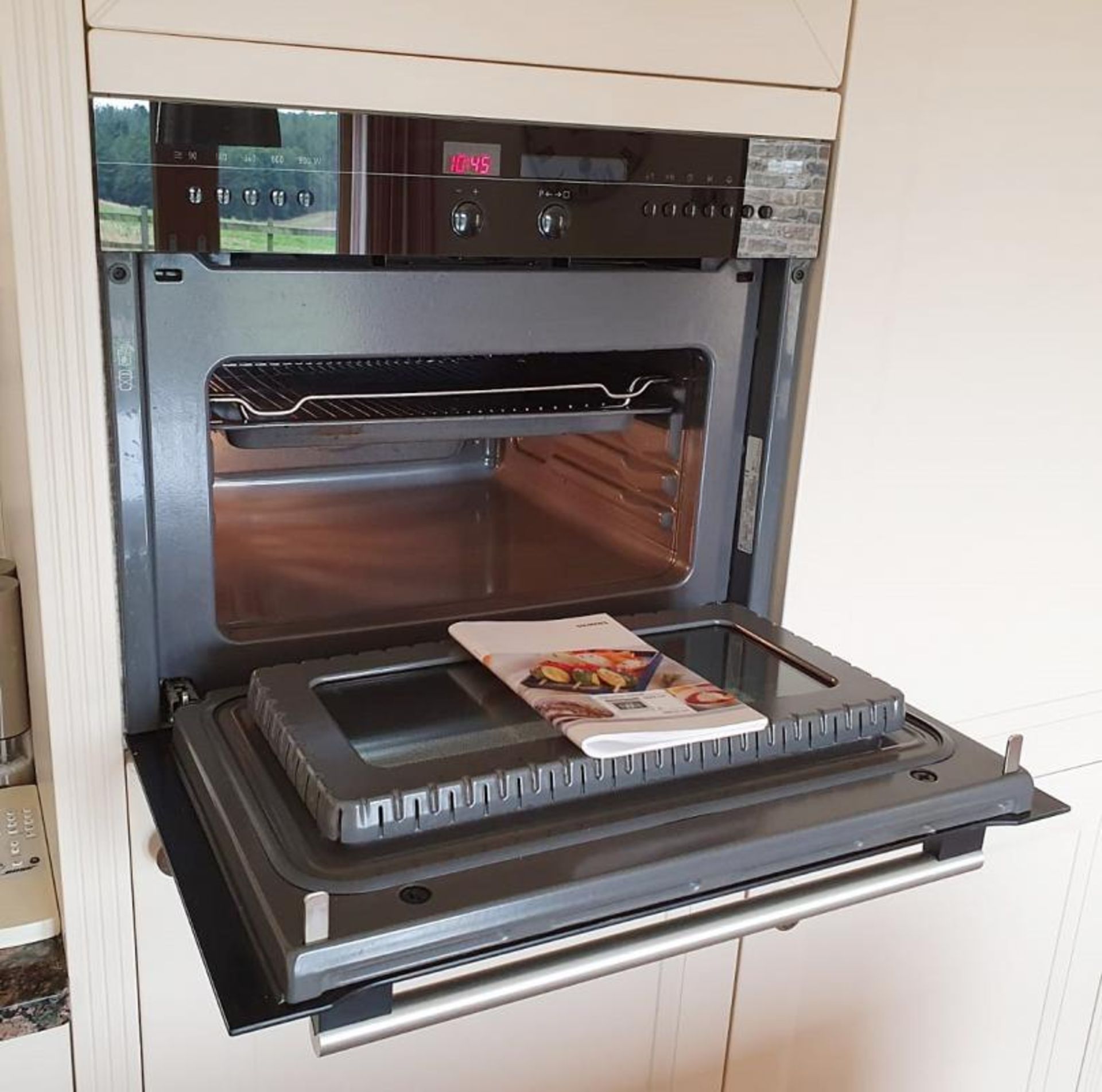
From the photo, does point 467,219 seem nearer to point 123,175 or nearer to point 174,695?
point 123,175

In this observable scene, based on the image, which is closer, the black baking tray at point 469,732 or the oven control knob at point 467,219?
the black baking tray at point 469,732

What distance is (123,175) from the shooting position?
2.84 ft

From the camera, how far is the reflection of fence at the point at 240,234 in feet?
2.87

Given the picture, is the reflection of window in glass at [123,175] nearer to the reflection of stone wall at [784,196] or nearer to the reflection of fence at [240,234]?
the reflection of fence at [240,234]

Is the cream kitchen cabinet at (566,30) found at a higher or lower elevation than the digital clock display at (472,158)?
higher

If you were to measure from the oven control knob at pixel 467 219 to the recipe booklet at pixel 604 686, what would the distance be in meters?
0.33

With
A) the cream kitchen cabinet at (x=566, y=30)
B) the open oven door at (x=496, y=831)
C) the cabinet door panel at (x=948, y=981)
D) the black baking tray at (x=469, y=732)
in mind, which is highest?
the cream kitchen cabinet at (x=566, y=30)

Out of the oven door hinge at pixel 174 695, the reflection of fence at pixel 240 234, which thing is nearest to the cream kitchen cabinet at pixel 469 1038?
the oven door hinge at pixel 174 695

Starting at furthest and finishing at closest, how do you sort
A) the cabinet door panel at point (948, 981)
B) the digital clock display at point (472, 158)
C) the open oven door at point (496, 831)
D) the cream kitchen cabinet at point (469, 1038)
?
the cabinet door panel at point (948, 981) < the cream kitchen cabinet at point (469, 1038) < the digital clock display at point (472, 158) < the open oven door at point (496, 831)

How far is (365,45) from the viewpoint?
905 millimetres

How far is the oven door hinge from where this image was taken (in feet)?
3.25

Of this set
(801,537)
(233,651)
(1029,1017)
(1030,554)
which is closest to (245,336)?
(233,651)

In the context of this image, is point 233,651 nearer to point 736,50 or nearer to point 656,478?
point 656,478

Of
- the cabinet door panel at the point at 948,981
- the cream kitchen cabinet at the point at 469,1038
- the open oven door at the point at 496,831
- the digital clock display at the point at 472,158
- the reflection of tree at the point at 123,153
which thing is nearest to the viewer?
the open oven door at the point at 496,831
